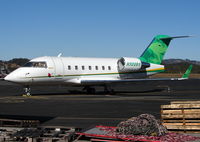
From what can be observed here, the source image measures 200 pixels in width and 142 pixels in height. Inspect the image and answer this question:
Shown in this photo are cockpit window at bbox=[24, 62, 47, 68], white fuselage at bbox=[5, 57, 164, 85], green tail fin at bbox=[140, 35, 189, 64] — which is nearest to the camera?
white fuselage at bbox=[5, 57, 164, 85]

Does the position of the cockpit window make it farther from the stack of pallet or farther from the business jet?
the stack of pallet

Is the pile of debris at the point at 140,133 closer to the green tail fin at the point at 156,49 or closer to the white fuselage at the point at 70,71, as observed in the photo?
the white fuselage at the point at 70,71

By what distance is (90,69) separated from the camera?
2731 centimetres

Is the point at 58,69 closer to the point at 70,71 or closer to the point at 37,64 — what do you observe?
the point at 70,71

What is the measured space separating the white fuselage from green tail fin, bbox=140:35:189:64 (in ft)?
2.42

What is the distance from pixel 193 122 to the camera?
9148mm

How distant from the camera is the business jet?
935 inches

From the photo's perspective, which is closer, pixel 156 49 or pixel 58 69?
pixel 58 69

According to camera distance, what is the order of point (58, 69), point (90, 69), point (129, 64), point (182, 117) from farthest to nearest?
point (129, 64), point (90, 69), point (58, 69), point (182, 117)

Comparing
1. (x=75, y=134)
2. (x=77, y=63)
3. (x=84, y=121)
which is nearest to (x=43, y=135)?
(x=75, y=134)

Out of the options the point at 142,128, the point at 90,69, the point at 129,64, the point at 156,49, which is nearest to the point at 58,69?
the point at 90,69

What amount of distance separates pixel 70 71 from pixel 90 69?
2267 millimetres

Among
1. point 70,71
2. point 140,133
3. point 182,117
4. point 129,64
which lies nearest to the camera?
point 140,133

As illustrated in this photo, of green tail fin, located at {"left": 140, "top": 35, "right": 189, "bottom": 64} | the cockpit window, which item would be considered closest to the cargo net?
the cockpit window
